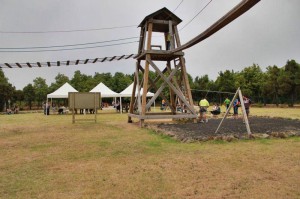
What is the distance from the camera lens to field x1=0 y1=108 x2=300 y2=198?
17.7 feet

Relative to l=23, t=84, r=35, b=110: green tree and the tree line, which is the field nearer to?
the tree line

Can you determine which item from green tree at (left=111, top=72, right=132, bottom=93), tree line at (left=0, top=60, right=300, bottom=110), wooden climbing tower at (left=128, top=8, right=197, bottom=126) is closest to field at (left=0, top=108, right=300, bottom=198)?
wooden climbing tower at (left=128, top=8, right=197, bottom=126)

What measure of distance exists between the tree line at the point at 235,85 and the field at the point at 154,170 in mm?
27180

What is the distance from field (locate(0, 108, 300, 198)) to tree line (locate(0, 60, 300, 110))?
27.2 m

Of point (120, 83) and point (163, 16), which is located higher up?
point (120, 83)

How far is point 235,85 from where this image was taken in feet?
215

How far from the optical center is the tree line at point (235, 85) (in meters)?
49.3

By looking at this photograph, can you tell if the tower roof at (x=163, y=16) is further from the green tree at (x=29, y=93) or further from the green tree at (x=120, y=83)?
the green tree at (x=120, y=83)

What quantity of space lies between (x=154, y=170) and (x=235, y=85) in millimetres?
62089

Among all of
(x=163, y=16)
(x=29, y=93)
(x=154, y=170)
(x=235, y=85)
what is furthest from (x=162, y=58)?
(x=29, y=93)

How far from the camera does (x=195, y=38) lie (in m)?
11.7

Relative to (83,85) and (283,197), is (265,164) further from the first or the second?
(83,85)

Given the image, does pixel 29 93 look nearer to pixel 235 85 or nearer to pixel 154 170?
pixel 235 85

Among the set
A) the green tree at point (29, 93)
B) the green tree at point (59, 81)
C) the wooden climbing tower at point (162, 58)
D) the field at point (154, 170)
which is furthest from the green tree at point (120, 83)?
the field at point (154, 170)
